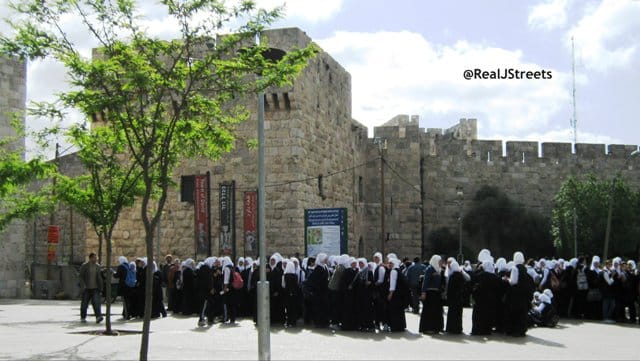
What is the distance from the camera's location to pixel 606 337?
15.3m

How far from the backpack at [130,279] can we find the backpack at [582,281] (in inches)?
421

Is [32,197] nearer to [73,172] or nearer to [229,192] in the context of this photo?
[229,192]

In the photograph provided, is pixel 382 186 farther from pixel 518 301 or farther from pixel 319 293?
pixel 518 301

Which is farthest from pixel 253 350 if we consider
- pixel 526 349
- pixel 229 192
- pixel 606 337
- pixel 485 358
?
pixel 229 192

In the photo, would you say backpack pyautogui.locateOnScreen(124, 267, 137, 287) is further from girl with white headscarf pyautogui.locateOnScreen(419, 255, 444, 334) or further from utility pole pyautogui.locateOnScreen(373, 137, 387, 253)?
utility pole pyautogui.locateOnScreen(373, 137, 387, 253)

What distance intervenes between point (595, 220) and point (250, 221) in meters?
18.5

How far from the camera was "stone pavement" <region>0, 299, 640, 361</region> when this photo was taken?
39.5 ft

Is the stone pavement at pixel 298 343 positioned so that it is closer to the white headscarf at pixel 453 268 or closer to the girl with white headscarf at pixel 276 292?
the girl with white headscarf at pixel 276 292

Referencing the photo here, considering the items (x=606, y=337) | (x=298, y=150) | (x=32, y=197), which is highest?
(x=298, y=150)

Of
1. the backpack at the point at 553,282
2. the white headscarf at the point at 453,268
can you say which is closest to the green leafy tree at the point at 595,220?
the backpack at the point at 553,282

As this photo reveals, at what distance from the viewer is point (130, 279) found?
18859mm

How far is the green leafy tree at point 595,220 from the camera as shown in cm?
3647

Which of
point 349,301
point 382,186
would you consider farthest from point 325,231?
point 382,186

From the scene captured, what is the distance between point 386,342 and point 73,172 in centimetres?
2570
